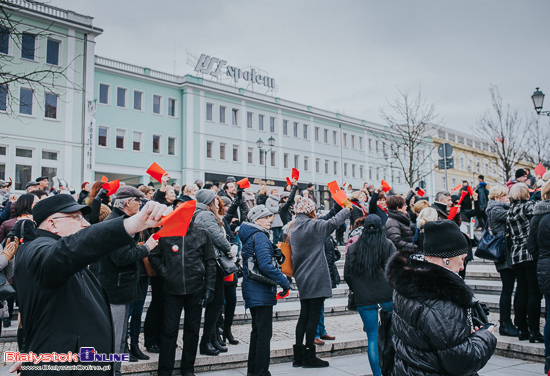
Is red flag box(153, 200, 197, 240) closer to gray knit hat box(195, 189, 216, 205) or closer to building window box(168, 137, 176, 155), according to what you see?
gray knit hat box(195, 189, 216, 205)

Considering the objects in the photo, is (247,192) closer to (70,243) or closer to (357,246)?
(357,246)

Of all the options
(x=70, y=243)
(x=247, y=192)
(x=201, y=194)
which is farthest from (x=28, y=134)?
(x=70, y=243)

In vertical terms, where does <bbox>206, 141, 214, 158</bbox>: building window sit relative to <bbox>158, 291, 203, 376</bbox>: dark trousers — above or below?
above

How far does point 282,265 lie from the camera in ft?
21.8

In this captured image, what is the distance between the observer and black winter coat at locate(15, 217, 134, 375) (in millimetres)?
2332

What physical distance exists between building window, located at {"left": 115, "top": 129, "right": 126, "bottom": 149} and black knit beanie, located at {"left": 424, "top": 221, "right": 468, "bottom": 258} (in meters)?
36.2

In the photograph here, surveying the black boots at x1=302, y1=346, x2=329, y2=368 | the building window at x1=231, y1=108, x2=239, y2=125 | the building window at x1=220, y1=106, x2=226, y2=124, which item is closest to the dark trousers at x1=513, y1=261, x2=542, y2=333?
the black boots at x1=302, y1=346, x2=329, y2=368

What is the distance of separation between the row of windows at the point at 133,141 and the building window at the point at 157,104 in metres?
2.15

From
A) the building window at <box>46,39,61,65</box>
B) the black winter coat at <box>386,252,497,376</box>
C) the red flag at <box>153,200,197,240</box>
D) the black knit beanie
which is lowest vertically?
the black winter coat at <box>386,252,497,376</box>

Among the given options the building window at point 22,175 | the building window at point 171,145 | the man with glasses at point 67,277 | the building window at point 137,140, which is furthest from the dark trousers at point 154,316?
the building window at point 171,145

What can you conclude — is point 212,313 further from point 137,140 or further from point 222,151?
point 222,151

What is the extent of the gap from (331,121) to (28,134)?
3360 centimetres

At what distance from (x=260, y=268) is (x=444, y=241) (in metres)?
3.00

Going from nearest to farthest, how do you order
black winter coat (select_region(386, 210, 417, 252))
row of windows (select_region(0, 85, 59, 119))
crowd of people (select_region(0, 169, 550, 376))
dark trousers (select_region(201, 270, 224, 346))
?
1. crowd of people (select_region(0, 169, 550, 376))
2. dark trousers (select_region(201, 270, 224, 346))
3. black winter coat (select_region(386, 210, 417, 252))
4. row of windows (select_region(0, 85, 59, 119))
